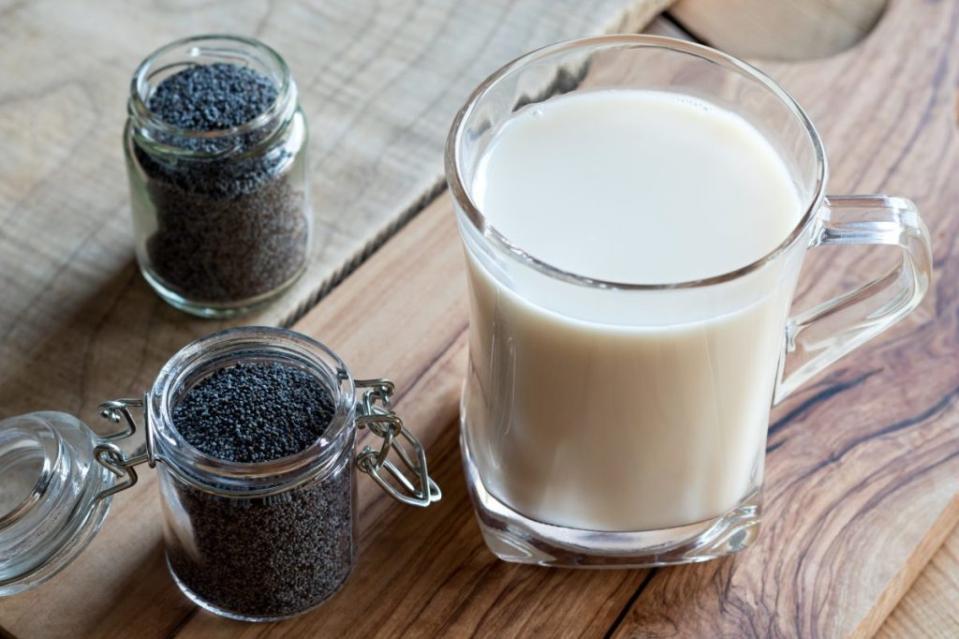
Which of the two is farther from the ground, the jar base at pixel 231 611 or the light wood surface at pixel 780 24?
the light wood surface at pixel 780 24

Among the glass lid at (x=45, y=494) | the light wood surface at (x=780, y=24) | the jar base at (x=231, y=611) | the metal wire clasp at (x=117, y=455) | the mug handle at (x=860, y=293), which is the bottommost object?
the jar base at (x=231, y=611)

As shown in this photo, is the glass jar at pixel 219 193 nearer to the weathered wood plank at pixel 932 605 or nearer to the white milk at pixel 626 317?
the white milk at pixel 626 317

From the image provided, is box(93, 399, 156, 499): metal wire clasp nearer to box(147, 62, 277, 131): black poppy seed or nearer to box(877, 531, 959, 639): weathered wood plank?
box(147, 62, 277, 131): black poppy seed

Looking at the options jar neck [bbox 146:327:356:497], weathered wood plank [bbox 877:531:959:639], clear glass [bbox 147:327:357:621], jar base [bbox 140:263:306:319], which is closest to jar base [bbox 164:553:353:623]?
clear glass [bbox 147:327:357:621]

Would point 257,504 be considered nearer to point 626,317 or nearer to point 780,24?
point 626,317

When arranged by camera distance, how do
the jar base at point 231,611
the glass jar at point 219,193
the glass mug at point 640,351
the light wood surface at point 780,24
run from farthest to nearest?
the light wood surface at point 780,24
the glass jar at point 219,193
the jar base at point 231,611
the glass mug at point 640,351

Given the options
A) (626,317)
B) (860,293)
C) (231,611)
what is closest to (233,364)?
(231,611)

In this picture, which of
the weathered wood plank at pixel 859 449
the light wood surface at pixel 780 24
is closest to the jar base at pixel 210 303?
the weathered wood plank at pixel 859 449

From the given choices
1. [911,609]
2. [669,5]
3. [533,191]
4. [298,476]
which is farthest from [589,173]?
[669,5]
